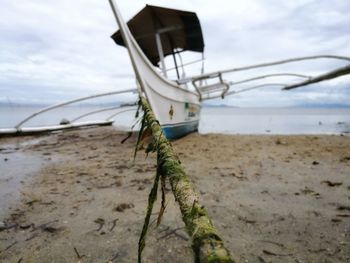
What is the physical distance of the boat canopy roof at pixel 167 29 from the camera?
9056mm

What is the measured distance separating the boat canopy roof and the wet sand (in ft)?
17.5

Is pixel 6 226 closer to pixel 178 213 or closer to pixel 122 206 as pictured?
pixel 122 206

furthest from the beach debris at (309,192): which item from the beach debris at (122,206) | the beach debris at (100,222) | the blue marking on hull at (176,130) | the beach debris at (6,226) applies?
the blue marking on hull at (176,130)

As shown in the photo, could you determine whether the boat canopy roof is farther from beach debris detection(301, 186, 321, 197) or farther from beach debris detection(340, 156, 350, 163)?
beach debris detection(301, 186, 321, 197)

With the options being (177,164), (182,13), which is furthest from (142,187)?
(182,13)

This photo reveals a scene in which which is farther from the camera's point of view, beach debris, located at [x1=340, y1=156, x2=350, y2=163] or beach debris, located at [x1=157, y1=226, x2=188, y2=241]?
beach debris, located at [x1=340, y1=156, x2=350, y2=163]

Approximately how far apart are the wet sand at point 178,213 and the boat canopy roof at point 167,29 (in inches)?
210

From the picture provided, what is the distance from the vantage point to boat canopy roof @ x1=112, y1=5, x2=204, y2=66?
906 centimetres

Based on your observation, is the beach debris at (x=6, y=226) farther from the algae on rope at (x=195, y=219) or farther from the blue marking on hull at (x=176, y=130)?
the blue marking on hull at (x=176, y=130)

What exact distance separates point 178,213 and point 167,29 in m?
7.74

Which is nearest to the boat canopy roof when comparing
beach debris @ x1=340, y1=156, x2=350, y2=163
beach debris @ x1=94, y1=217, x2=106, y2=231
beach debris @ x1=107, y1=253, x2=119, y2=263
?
beach debris @ x1=340, y1=156, x2=350, y2=163

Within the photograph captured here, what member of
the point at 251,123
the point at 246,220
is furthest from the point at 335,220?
the point at 251,123

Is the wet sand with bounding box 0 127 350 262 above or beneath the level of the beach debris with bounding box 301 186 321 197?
beneath

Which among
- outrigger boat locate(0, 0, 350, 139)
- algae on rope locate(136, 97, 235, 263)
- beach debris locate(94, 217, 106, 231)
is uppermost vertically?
outrigger boat locate(0, 0, 350, 139)
